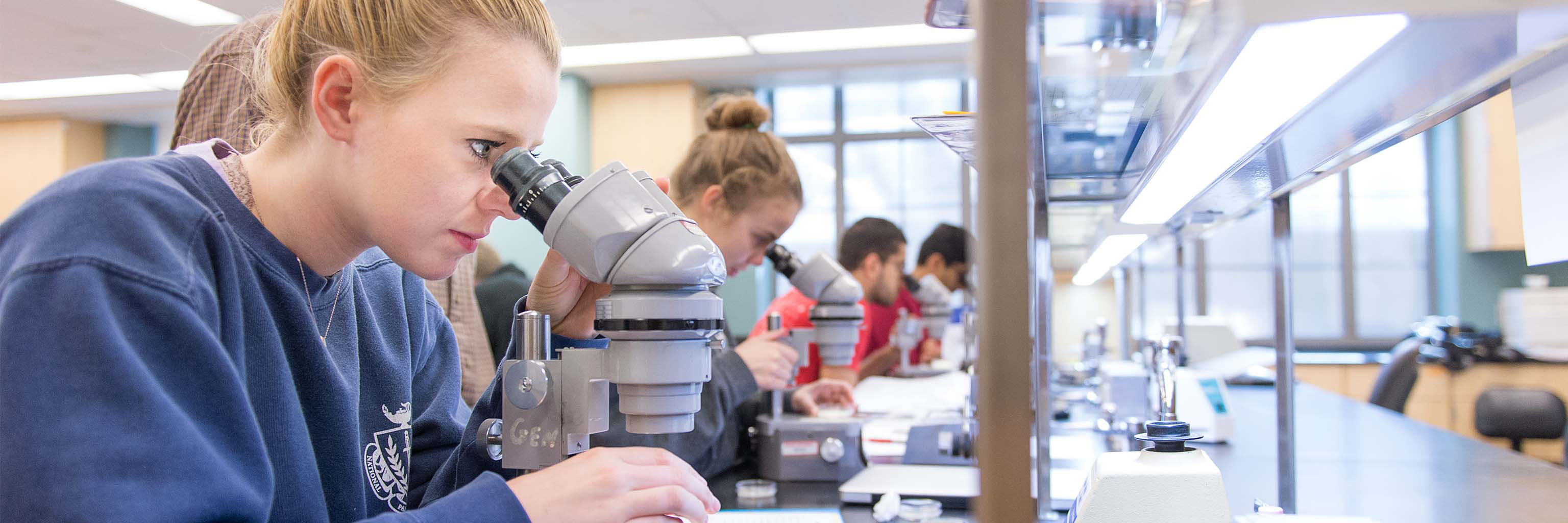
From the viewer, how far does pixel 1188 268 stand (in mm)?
7348

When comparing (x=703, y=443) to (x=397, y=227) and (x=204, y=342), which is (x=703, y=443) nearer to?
(x=397, y=227)

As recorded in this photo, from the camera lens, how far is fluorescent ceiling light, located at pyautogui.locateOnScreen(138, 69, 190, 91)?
6.36m

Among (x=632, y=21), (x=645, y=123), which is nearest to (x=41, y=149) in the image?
(x=632, y=21)

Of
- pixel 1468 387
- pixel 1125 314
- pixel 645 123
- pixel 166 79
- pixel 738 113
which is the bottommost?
pixel 1468 387

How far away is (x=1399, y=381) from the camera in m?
3.95

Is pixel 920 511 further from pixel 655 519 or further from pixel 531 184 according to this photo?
pixel 531 184

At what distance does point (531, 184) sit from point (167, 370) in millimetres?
318

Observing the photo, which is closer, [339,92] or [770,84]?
[339,92]

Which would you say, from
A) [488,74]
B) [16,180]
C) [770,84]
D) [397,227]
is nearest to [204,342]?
[397,227]

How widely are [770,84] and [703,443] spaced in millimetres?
6080

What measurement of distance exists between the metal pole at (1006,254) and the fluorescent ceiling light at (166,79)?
697 centimetres

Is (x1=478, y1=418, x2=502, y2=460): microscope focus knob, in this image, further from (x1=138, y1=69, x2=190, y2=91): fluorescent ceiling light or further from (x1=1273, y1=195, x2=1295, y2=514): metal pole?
(x1=138, y1=69, x2=190, y2=91): fluorescent ceiling light

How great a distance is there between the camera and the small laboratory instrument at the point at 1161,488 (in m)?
0.81

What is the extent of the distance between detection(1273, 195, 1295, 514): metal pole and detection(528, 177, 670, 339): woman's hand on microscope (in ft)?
3.28
